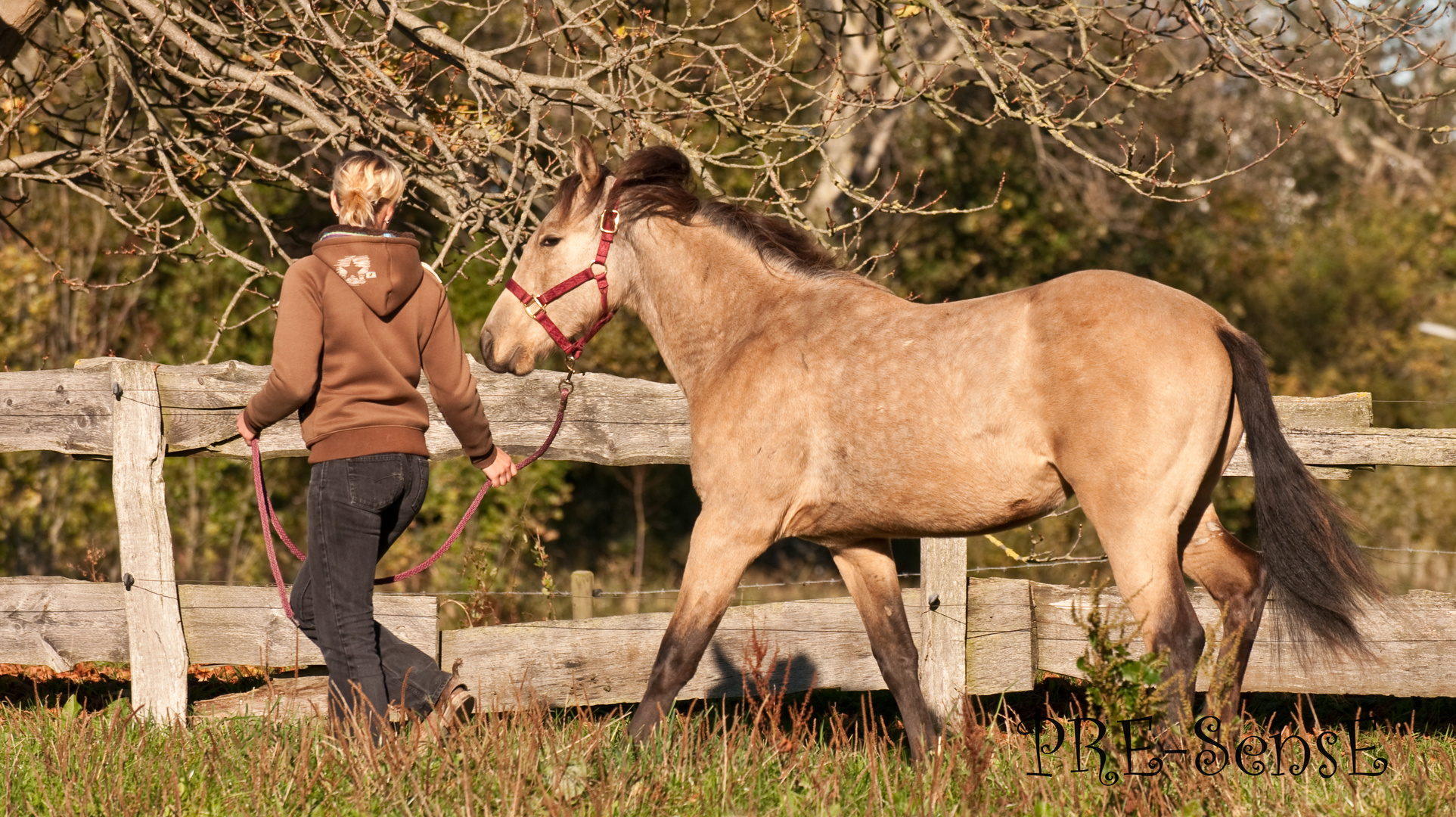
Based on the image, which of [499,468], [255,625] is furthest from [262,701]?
[499,468]

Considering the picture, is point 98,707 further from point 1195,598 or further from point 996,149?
point 996,149

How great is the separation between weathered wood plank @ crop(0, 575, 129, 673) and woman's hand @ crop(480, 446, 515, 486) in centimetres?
204

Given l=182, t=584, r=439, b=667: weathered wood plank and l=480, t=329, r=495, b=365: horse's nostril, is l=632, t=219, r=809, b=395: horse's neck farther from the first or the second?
l=182, t=584, r=439, b=667: weathered wood plank

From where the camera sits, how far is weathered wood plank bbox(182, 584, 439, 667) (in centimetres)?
480

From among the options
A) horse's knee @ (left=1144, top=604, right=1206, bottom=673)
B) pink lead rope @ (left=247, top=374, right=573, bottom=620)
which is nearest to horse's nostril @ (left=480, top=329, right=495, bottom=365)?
pink lead rope @ (left=247, top=374, right=573, bottom=620)

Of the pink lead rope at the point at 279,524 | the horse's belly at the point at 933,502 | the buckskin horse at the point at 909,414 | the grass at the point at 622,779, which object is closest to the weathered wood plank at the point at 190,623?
the pink lead rope at the point at 279,524

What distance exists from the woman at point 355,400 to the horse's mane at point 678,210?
936mm

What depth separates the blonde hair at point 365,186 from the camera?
352 cm

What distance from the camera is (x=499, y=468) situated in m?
3.91

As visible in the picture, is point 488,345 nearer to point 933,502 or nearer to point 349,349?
point 349,349

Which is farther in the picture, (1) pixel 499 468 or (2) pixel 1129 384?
(1) pixel 499 468

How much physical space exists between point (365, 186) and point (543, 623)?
215 cm

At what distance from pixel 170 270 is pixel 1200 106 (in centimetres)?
1283

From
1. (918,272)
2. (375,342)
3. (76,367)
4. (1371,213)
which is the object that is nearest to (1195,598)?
(375,342)
